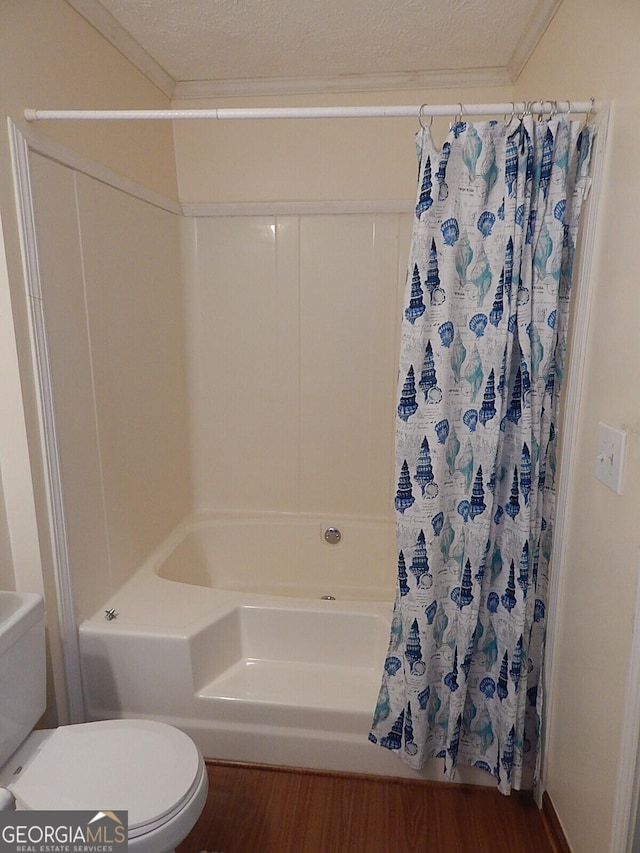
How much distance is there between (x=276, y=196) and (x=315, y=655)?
73.2 inches

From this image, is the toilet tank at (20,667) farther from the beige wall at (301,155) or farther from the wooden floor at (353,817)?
the beige wall at (301,155)

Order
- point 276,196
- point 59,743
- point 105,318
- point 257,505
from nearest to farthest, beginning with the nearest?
1. point 59,743
2. point 105,318
3. point 276,196
4. point 257,505

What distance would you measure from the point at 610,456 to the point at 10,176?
157 cm

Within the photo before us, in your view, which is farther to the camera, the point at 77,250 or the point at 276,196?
the point at 276,196

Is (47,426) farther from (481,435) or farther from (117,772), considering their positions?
(481,435)

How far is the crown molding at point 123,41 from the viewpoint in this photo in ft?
5.29

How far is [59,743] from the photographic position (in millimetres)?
1324

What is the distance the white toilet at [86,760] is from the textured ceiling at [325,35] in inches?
70.3

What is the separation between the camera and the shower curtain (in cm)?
130

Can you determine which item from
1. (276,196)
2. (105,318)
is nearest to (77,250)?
(105,318)

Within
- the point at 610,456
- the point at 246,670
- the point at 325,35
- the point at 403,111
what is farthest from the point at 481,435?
the point at 325,35

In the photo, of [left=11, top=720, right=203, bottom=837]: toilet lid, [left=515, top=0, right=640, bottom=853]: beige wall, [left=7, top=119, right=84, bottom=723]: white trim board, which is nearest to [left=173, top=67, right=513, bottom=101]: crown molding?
[left=515, top=0, right=640, bottom=853]: beige wall

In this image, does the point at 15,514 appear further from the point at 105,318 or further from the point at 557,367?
the point at 557,367

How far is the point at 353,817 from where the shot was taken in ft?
5.15
